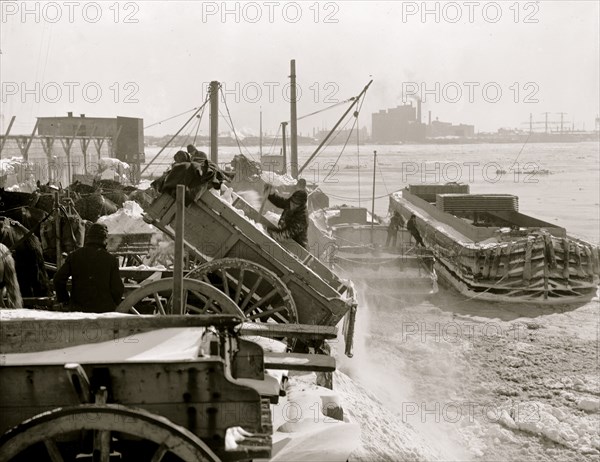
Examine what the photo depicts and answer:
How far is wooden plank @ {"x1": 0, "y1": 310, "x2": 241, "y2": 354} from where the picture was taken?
4.24m

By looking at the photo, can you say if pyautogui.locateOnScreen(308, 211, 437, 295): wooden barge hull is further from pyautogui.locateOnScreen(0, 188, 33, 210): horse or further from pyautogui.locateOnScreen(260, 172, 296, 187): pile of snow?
pyautogui.locateOnScreen(0, 188, 33, 210): horse

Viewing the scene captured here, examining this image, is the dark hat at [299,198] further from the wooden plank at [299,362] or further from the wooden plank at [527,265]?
the wooden plank at [527,265]

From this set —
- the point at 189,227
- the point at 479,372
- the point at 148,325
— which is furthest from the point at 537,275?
the point at 148,325

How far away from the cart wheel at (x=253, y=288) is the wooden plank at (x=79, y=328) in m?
3.23

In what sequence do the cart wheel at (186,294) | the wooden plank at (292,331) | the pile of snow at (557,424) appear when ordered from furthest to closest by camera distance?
the pile of snow at (557,424) < the cart wheel at (186,294) < the wooden plank at (292,331)

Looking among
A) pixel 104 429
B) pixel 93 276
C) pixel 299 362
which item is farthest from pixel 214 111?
pixel 104 429

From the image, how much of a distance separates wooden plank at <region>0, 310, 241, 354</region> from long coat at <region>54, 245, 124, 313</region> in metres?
2.23

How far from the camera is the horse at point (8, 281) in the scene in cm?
630

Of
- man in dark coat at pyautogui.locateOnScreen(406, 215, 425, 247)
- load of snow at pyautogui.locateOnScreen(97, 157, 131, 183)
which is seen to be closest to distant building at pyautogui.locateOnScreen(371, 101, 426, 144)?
load of snow at pyautogui.locateOnScreen(97, 157, 131, 183)

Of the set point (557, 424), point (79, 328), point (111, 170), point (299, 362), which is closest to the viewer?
point (79, 328)

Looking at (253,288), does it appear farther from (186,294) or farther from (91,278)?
(91,278)

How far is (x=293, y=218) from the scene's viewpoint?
31.0 ft

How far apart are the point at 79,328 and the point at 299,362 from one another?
1.48m

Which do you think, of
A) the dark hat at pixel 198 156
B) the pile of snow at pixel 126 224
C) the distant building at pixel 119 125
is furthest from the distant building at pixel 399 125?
the dark hat at pixel 198 156
